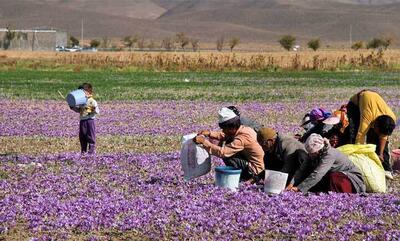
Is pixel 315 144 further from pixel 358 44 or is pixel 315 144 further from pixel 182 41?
pixel 182 41

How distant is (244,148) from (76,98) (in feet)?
15.6

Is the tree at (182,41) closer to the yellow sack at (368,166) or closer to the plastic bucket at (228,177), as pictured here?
the yellow sack at (368,166)

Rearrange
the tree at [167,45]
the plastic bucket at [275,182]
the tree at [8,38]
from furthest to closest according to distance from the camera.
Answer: the tree at [167,45] < the tree at [8,38] < the plastic bucket at [275,182]

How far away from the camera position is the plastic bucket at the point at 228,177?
1170cm

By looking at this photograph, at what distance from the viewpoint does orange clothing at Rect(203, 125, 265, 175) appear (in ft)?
38.7

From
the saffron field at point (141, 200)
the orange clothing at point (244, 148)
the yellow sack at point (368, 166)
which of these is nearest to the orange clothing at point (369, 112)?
the saffron field at point (141, 200)

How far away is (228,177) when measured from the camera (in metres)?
11.8

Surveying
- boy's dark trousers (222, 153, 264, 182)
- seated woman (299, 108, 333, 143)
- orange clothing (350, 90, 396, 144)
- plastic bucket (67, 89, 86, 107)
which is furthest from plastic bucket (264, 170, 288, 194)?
plastic bucket (67, 89, 86, 107)

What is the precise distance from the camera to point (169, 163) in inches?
582

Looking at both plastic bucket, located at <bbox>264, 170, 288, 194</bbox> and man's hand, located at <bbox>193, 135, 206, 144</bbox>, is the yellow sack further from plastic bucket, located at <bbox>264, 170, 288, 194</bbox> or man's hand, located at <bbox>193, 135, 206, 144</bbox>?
man's hand, located at <bbox>193, 135, 206, 144</bbox>

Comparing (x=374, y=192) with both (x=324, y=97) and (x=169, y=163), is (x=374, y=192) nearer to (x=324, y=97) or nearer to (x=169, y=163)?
(x=169, y=163)

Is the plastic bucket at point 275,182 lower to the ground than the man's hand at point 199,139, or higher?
lower

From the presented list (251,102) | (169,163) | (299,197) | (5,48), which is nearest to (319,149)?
(299,197)

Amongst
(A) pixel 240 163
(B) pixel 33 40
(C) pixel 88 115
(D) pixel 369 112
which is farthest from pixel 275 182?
(B) pixel 33 40
